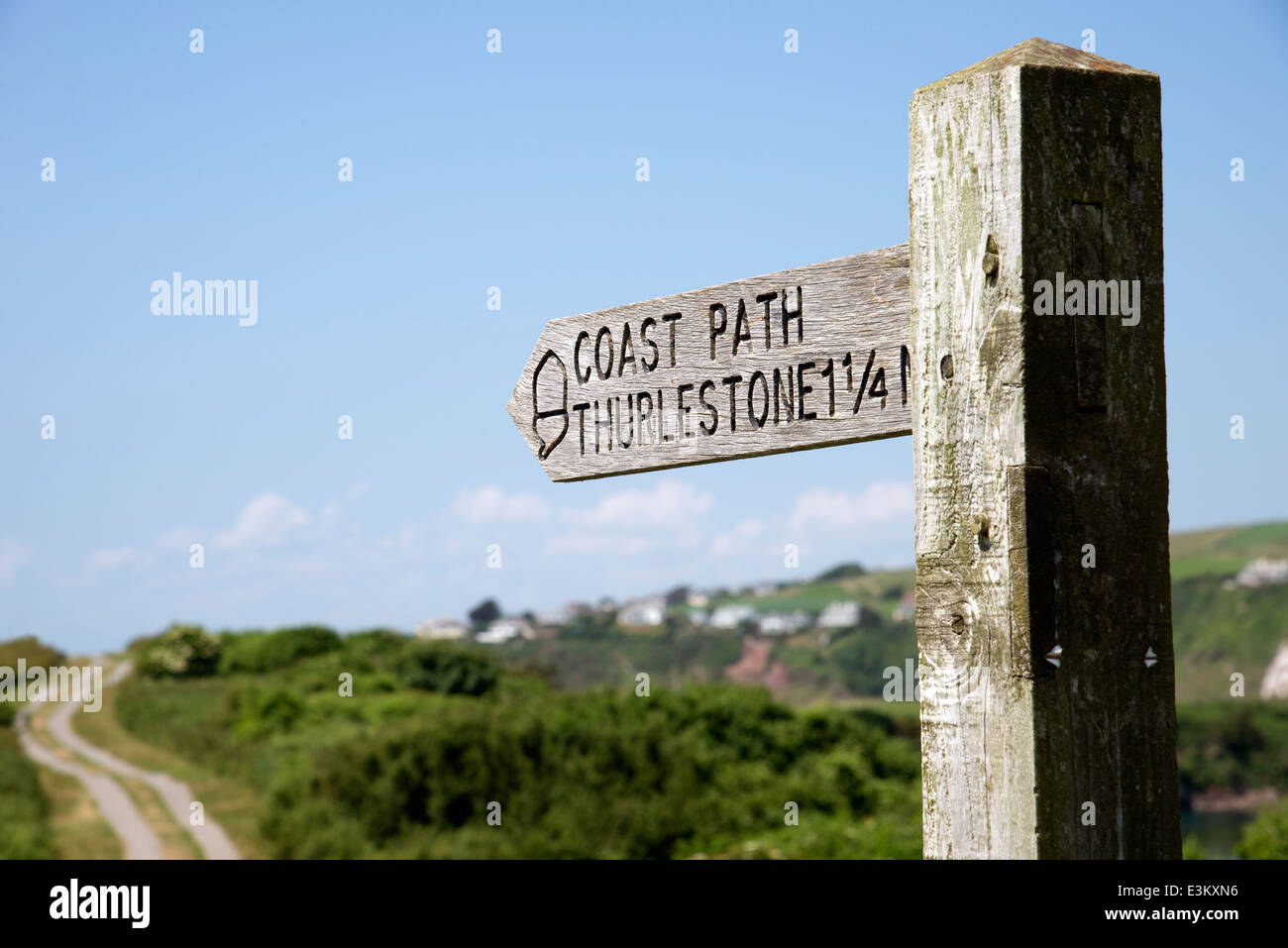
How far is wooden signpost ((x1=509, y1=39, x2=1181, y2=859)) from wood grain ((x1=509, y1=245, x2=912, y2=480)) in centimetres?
20

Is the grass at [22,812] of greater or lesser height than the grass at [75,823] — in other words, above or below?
above

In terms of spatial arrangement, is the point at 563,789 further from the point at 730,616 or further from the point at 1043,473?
the point at 730,616

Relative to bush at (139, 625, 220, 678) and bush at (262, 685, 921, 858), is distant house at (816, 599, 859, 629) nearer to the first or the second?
bush at (139, 625, 220, 678)

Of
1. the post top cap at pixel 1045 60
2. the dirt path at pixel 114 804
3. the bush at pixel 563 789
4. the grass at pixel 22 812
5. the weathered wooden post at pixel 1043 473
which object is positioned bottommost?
the dirt path at pixel 114 804

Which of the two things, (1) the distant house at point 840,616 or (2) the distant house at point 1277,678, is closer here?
(2) the distant house at point 1277,678

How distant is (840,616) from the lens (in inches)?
1513

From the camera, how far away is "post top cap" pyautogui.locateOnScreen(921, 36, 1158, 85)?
1.66 metres

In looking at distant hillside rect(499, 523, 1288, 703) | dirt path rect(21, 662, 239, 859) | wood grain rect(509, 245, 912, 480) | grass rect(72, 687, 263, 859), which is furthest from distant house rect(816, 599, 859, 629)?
wood grain rect(509, 245, 912, 480)

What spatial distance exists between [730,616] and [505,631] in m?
8.64

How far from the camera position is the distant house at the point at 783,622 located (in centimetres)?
3878

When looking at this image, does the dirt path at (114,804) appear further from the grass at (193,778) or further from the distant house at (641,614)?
the distant house at (641,614)

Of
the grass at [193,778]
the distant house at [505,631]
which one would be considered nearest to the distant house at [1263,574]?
the distant house at [505,631]

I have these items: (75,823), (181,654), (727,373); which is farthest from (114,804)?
(727,373)

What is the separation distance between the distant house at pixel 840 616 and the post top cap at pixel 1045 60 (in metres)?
36.5
